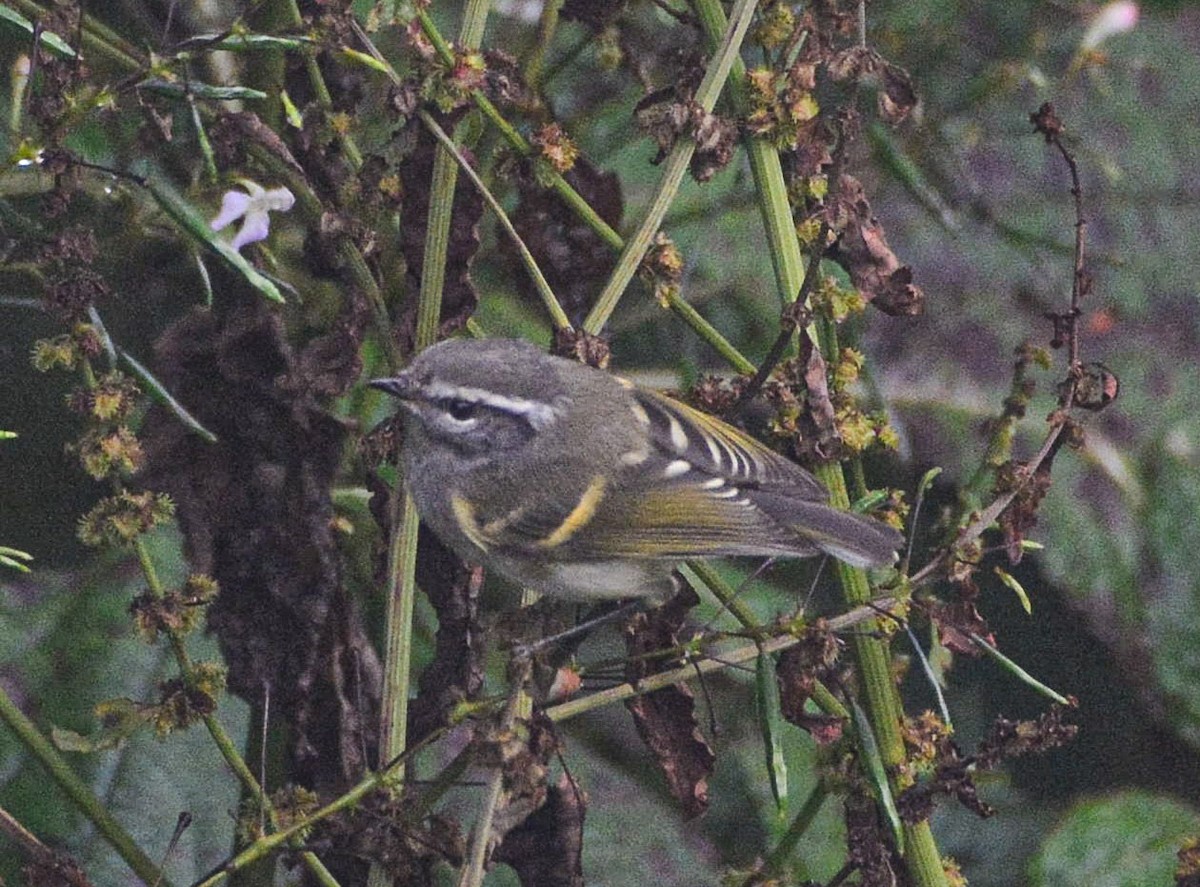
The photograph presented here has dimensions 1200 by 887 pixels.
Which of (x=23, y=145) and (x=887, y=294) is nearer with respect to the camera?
(x=23, y=145)

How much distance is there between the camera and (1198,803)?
140 inches

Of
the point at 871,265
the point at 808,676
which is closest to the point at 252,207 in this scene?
the point at 871,265

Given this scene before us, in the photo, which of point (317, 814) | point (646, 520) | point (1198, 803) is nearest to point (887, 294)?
point (646, 520)

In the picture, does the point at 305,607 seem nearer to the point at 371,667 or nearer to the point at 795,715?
the point at 371,667

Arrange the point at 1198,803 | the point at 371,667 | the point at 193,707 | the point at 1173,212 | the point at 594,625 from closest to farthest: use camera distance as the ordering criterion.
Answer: the point at 193,707, the point at 594,625, the point at 371,667, the point at 1198,803, the point at 1173,212

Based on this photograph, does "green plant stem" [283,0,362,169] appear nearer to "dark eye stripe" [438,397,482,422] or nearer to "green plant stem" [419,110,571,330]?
"green plant stem" [419,110,571,330]

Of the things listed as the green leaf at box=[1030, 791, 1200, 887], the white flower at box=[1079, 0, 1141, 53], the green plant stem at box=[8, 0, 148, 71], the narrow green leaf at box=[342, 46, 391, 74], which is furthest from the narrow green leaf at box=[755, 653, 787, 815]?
the white flower at box=[1079, 0, 1141, 53]

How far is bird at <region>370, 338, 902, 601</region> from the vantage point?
2.00 metres

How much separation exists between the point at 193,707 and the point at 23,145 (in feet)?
1.91

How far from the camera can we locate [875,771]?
1.76m

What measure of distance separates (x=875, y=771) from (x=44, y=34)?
3.75 ft

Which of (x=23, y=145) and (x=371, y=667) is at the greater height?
(x=23, y=145)

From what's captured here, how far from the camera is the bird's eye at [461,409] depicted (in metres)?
2.07

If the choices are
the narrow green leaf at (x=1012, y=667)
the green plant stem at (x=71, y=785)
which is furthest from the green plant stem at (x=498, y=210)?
the green plant stem at (x=71, y=785)
